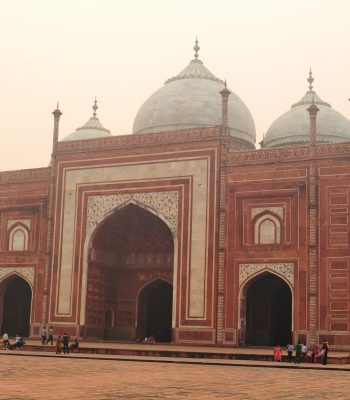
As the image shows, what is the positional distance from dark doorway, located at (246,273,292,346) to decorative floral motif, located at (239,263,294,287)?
3.92 feet

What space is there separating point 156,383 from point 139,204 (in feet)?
38.7

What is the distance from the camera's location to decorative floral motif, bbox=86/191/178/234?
19.7 meters

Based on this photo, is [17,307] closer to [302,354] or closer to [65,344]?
[65,344]

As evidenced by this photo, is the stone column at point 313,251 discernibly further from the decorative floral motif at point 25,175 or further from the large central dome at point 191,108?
the decorative floral motif at point 25,175

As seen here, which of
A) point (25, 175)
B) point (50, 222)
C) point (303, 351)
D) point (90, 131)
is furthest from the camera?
point (90, 131)

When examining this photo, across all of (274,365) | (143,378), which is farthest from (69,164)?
(143,378)

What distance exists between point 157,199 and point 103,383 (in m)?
11.8

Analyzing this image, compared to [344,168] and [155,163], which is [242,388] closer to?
[344,168]

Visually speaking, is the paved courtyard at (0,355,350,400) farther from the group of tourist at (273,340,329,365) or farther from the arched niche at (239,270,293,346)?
the arched niche at (239,270,293,346)

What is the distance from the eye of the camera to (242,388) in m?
8.05

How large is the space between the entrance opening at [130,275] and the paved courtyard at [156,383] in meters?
9.40

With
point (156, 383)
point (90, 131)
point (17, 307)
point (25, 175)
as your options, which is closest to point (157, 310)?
point (17, 307)

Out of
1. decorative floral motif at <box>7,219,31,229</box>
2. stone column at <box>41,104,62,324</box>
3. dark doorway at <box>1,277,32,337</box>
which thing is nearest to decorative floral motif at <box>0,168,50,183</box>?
stone column at <box>41,104,62,324</box>

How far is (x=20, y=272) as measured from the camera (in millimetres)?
21547
